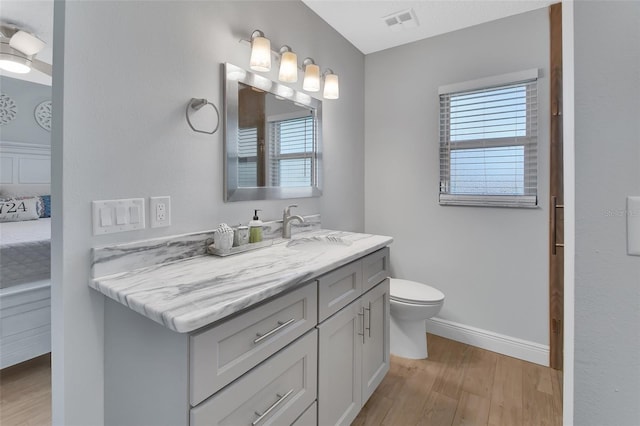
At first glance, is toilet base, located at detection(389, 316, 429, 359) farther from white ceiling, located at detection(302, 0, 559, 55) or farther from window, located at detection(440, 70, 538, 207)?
white ceiling, located at detection(302, 0, 559, 55)

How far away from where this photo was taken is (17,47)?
2.25 meters

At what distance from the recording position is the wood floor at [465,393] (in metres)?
1.56

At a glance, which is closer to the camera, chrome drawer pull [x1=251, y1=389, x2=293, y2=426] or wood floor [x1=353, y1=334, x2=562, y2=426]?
chrome drawer pull [x1=251, y1=389, x2=293, y2=426]

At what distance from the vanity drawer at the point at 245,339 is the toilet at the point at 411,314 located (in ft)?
3.29

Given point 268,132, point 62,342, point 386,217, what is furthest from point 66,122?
point 386,217

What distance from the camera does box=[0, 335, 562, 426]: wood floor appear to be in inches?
61.1

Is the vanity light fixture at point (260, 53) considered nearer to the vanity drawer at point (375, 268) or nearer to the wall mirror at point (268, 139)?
the wall mirror at point (268, 139)

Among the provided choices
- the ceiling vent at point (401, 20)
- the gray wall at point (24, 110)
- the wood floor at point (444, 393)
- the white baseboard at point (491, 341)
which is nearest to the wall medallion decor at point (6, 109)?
the gray wall at point (24, 110)

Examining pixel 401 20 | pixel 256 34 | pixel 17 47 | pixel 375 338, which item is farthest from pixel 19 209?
pixel 401 20

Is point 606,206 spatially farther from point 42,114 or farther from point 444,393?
point 42,114

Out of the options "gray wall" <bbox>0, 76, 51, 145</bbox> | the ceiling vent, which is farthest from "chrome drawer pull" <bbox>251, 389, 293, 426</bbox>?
"gray wall" <bbox>0, 76, 51, 145</bbox>

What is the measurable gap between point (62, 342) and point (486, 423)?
6.09 feet

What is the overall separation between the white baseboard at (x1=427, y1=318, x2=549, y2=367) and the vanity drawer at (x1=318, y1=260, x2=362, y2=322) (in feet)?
4.23

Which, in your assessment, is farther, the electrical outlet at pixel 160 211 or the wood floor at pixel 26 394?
the wood floor at pixel 26 394
